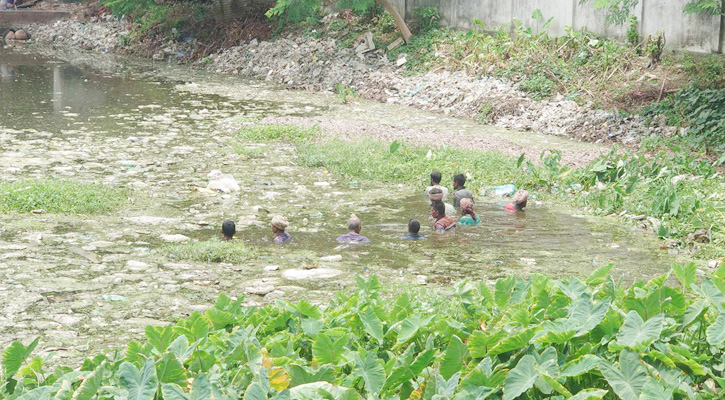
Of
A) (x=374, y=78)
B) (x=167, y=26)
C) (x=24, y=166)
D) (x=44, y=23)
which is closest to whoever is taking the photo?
(x=24, y=166)

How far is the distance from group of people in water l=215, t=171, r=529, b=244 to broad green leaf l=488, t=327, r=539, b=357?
4.06 meters

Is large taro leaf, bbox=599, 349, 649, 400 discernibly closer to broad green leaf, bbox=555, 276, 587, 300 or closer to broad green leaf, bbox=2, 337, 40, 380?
broad green leaf, bbox=555, 276, 587, 300

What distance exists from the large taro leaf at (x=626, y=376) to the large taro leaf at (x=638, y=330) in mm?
86

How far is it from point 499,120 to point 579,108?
1.29 m

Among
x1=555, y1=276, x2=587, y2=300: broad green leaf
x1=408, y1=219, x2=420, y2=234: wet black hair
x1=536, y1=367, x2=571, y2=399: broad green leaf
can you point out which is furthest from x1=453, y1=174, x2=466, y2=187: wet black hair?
x1=536, y1=367, x2=571, y2=399: broad green leaf

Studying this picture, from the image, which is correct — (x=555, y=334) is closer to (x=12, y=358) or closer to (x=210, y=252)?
(x=12, y=358)

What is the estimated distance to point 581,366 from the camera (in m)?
2.82

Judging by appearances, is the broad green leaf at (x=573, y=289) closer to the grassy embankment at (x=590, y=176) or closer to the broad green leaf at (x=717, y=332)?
the broad green leaf at (x=717, y=332)

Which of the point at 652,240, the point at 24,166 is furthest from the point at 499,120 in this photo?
the point at 24,166

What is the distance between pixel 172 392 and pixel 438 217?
5.18 metres

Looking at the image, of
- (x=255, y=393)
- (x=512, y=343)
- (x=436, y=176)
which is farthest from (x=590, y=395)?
(x=436, y=176)

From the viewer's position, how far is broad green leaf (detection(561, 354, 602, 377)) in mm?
2785

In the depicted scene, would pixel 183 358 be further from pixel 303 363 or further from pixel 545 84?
pixel 545 84

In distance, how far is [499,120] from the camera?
13289mm
